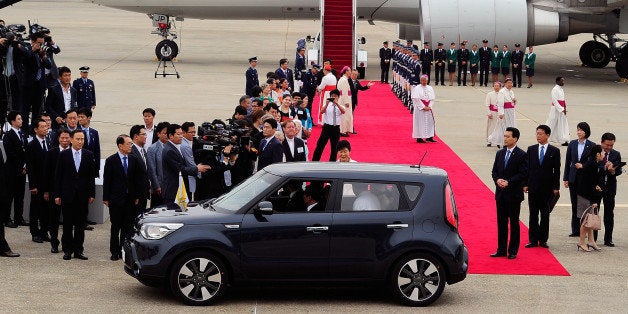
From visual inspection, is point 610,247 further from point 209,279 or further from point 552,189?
point 209,279

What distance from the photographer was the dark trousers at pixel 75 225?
44.5 feet

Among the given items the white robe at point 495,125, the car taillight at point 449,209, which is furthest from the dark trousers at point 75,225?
the white robe at point 495,125

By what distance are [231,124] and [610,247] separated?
246 inches

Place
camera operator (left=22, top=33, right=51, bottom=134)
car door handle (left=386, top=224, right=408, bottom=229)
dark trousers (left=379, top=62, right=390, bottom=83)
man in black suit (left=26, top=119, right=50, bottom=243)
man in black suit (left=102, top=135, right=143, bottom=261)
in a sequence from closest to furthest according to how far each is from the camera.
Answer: car door handle (left=386, top=224, right=408, bottom=229) → man in black suit (left=102, top=135, right=143, bottom=261) → man in black suit (left=26, top=119, right=50, bottom=243) → camera operator (left=22, top=33, right=51, bottom=134) → dark trousers (left=379, top=62, right=390, bottom=83)

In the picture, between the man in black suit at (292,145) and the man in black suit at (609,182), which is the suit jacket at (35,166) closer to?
the man in black suit at (292,145)

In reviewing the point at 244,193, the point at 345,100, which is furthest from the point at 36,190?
the point at 345,100

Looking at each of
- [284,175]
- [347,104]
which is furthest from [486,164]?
[284,175]

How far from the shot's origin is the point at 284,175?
11.7m

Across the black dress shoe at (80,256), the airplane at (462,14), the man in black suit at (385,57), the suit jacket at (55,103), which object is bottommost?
the black dress shoe at (80,256)

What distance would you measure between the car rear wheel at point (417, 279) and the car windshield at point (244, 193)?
175 cm

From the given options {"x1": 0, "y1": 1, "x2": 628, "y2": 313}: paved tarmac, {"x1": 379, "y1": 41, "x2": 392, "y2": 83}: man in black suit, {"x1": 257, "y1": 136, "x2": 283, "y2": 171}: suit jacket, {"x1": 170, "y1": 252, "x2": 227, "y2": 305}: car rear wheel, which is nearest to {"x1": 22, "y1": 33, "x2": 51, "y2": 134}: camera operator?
{"x1": 0, "y1": 1, "x2": 628, "y2": 313}: paved tarmac

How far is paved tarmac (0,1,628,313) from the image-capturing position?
1176 cm

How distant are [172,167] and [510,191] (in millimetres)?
4686

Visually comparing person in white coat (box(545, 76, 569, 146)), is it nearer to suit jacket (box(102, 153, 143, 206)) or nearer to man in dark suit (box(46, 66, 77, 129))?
man in dark suit (box(46, 66, 77, 129))
